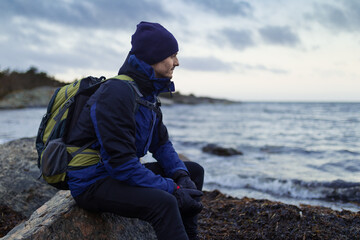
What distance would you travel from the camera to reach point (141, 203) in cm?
224

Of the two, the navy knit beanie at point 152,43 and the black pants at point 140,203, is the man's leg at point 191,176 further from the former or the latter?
the navy knit beanie at point 152,43

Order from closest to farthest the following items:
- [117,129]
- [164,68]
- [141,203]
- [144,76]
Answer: [117,129]
[141,203]
[144,76]
[164,68]

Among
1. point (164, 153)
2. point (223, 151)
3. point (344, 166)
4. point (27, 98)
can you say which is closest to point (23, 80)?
point (27, 98)

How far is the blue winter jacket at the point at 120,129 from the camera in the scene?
214cm

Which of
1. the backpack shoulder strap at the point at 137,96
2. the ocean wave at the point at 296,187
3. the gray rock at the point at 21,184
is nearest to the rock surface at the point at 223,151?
the ocean wave at the point at 296,187

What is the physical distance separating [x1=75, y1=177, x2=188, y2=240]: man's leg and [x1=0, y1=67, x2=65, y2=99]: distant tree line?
107 ft

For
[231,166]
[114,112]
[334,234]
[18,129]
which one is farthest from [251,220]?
[18,129]

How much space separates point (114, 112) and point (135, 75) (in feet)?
1.43

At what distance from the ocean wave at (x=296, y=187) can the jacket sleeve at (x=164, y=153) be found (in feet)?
15.2

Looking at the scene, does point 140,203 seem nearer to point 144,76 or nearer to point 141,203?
point 141,203

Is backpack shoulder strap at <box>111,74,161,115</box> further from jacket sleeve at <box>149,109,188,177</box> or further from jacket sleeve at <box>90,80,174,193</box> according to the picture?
jacket sleeve at <box>149,109,188,177</box>

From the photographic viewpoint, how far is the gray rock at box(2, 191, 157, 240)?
8.05ft

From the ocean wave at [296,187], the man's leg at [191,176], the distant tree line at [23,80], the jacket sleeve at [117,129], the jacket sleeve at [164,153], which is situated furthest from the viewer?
the distant tree line at [23,80]

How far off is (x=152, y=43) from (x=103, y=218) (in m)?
1.51
